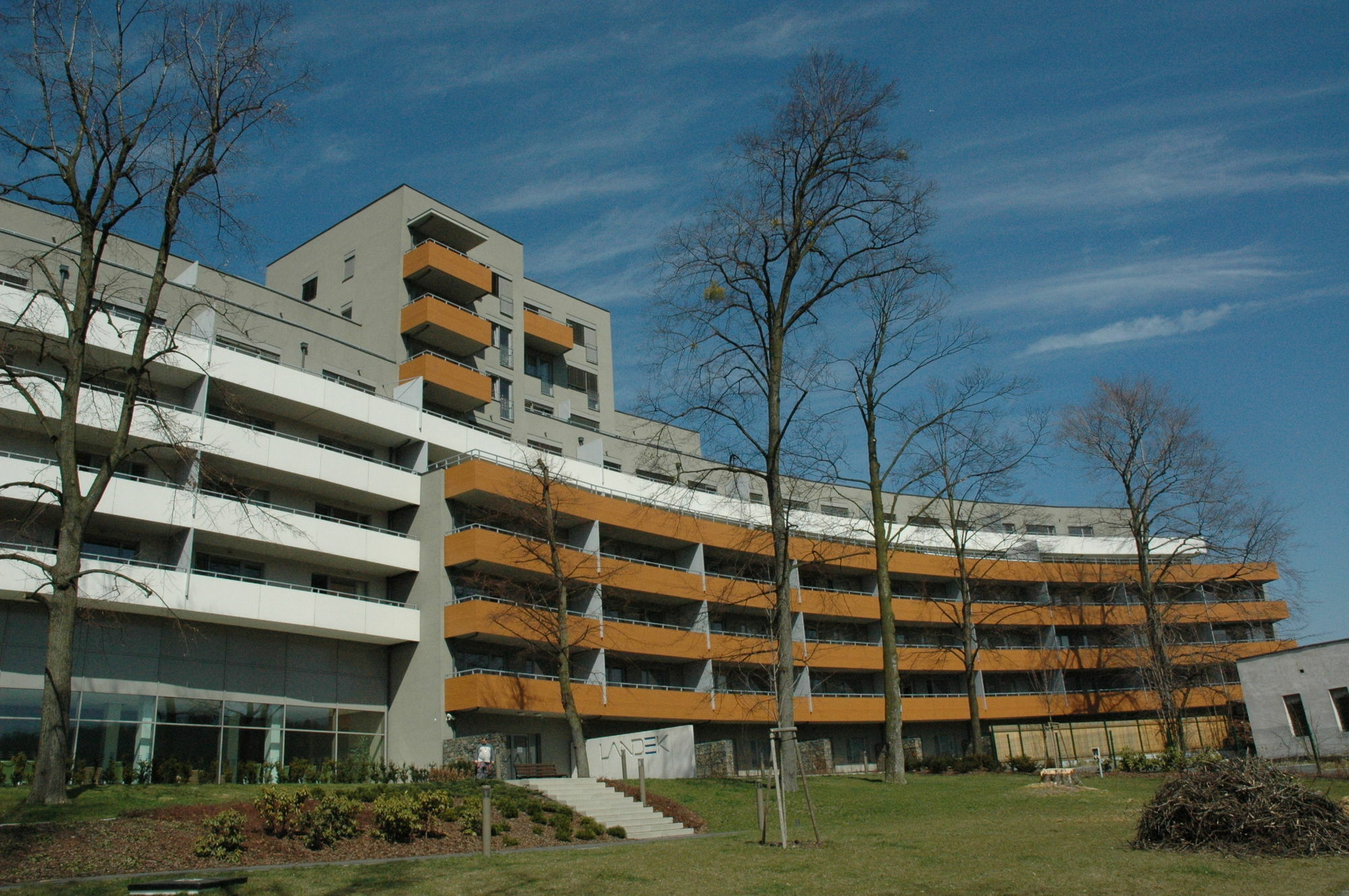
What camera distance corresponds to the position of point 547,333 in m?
52.6

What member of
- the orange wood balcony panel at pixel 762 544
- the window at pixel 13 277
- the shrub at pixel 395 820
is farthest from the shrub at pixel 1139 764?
the window at pixel 13 277

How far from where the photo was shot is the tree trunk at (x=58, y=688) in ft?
59.6

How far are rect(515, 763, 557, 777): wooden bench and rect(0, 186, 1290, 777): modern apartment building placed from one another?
7.43ft

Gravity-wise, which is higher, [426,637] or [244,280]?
[244,280]

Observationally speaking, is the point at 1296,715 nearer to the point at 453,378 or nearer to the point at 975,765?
the point at 975,765

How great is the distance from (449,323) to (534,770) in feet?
65.0

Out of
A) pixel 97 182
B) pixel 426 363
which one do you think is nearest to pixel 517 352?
pixel 426 363

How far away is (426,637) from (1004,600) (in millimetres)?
39175

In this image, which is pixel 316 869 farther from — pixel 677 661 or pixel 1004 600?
pixel 1004 600

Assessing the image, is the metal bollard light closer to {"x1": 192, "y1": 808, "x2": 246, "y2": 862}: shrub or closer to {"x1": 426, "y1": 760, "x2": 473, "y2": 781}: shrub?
{"x1": 192, "y1": 808, "x2": 246, "y2": 862}: shrub

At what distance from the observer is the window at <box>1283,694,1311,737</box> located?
37.6m

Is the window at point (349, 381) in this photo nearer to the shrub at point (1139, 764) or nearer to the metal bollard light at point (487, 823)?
the metal bollard light at point (487, 823)

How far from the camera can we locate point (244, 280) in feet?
128

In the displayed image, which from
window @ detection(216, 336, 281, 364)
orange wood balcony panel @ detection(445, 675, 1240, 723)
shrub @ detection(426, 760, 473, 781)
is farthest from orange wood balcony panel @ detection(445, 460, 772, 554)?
shrub @ detection(426, 760, 473, 781)
